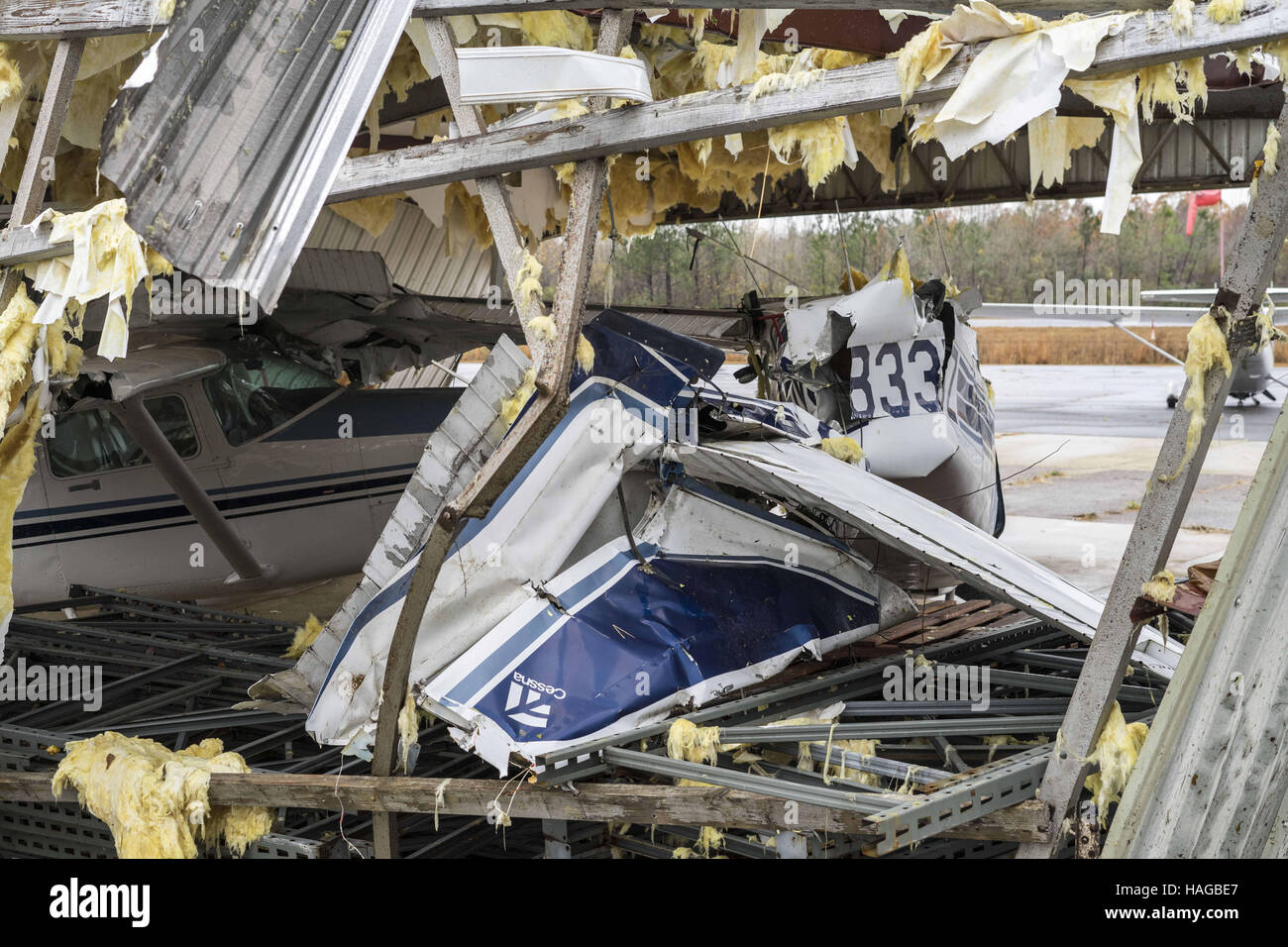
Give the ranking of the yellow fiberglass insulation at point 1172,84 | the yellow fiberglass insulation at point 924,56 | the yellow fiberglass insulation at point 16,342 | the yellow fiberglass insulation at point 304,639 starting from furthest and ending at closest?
the yellow fiberglass insulation at point 304,639 < the yellow fiberglass insulation at point 16,342 < the yellow fiberglass insulation at point 924,56 < the yellow fiberglass insulation at point 1172,84

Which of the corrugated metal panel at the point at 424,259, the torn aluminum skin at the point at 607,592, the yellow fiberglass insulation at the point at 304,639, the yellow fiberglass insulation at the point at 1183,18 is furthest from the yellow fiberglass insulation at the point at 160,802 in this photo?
the corrugated metal panel at the point at 424,259

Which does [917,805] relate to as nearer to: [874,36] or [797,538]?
[797,538]

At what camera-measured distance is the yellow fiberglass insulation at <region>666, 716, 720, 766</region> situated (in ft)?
12.2

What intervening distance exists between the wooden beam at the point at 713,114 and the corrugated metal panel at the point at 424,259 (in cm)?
815

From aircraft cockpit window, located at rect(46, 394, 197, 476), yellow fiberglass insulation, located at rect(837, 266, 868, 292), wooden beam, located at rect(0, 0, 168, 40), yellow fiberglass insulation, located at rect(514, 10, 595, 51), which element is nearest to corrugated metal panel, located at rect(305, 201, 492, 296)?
aircraft cockpit window, located at rect(46, 394, 197, 476)

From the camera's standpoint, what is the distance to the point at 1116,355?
36.0m

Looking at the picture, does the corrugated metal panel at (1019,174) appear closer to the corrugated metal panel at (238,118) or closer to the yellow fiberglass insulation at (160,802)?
the corrugated metal panel at (238,118)

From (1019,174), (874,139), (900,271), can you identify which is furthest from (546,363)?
(1019,174)

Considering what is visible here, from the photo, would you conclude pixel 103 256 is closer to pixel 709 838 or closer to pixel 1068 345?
pixel 709 838

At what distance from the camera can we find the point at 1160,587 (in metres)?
3.00

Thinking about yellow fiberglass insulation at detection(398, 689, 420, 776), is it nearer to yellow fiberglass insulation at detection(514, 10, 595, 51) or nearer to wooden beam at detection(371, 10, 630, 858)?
wooden beam at detection(371, 10, 630, 858)

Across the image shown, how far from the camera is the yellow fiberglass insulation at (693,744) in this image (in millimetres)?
3707

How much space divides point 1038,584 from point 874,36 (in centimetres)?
228
